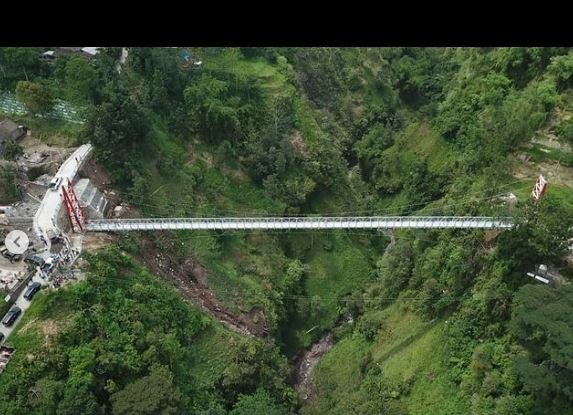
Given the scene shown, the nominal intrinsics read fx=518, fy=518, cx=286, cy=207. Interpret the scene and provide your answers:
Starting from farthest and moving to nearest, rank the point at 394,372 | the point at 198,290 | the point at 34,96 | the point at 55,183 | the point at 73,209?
the point at 198,290 → the point at 34,96 → the point at 55,183 → the point at 394,372 → the point at 73,209

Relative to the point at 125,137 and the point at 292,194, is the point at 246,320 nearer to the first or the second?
the point at 292,194

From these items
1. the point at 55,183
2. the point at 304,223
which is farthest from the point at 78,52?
the point at 304,223

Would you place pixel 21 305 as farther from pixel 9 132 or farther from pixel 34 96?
pixel 34 96

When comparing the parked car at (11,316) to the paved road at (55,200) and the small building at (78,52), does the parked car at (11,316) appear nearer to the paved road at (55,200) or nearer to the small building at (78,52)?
the paved road at (55,200)

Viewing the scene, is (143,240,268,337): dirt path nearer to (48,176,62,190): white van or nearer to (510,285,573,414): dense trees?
(48,176,62,190): white van

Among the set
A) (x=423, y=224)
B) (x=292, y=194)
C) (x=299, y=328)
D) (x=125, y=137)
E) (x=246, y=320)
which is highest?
(x=125, y=137)
